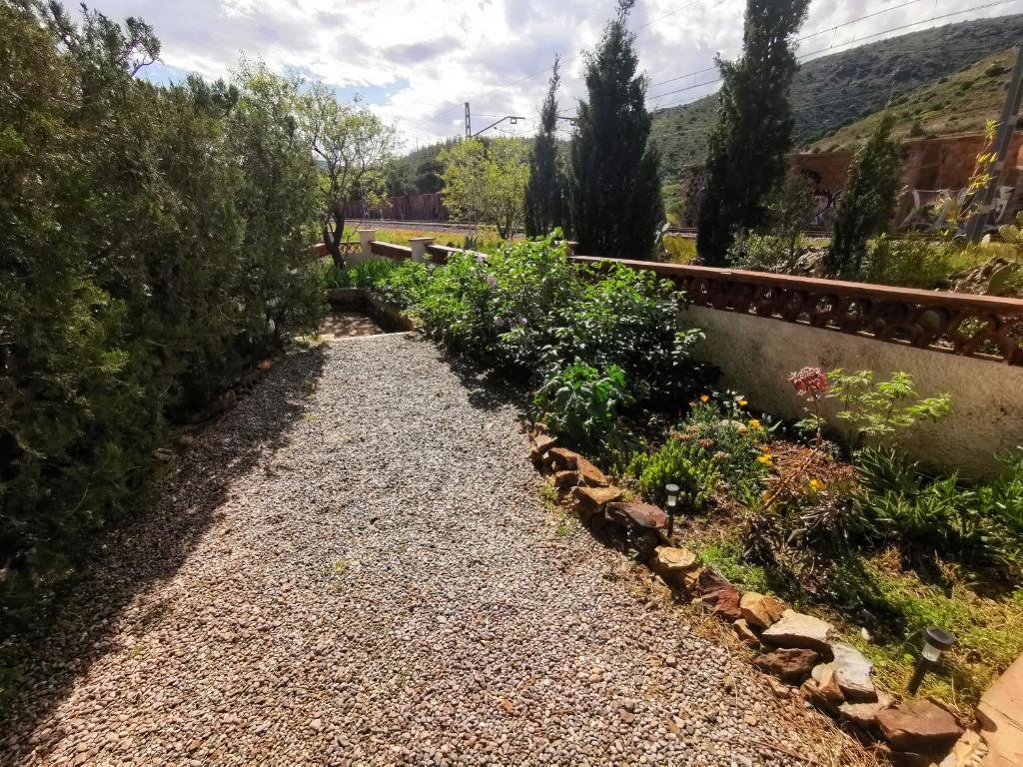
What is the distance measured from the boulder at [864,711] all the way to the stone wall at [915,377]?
7.24 ft

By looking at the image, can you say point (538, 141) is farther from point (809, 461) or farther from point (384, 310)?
point (809, 461)

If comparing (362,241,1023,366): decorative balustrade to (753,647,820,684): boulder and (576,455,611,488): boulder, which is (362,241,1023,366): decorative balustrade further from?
(753,647,820,684): boulder

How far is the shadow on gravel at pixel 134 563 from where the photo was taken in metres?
1.90

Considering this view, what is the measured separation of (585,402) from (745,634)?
1792mm

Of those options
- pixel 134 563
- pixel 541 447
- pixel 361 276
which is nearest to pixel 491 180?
pixel 361 276

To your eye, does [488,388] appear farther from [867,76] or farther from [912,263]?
[867,76]

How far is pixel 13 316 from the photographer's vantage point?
2158 mm

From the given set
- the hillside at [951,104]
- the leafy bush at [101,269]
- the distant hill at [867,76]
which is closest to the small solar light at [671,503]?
the leafy bush at [101,269]

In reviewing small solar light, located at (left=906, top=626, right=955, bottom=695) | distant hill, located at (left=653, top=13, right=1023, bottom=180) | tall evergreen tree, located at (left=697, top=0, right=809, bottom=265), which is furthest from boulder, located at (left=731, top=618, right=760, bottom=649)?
distant hill, located at (left=653, top=13, right=1023, bottom=180)

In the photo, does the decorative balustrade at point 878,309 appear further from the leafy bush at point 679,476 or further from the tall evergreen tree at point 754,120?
the tall evergreen tree at point 754,120

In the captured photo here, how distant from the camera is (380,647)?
2.07 m

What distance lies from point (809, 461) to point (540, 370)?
2.30m

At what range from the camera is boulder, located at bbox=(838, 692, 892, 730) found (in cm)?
168

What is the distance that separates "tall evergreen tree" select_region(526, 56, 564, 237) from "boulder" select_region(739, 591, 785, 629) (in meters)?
12.3
